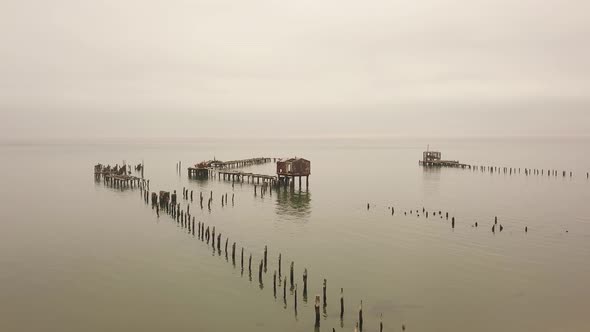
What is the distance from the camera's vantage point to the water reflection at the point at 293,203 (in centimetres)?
5475

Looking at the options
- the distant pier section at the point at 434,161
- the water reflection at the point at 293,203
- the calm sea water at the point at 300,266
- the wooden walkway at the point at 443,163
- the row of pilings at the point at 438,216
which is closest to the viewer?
the calm sea water at the point at 300,266

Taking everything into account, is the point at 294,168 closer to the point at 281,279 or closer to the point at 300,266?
the point at 300,266

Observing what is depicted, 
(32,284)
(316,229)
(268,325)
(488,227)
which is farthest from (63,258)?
(488,227)

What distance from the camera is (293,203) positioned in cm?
6259

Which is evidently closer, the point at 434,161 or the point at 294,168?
the point at 294,168

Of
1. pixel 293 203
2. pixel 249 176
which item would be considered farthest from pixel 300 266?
pixel 249 176

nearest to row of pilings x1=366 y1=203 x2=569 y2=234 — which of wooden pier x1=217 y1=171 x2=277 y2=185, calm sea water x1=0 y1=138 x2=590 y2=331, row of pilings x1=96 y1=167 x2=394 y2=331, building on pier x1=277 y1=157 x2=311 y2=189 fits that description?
calm sea water x1=0 y1=138 x2=590 y2=331

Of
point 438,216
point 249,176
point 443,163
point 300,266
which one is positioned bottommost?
point 300,266

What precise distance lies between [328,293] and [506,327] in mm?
9430

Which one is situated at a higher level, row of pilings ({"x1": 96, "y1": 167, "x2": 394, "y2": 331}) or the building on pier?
the building on pier

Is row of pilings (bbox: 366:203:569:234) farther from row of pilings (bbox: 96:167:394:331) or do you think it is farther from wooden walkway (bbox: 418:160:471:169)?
wooden walkway (bbox: 418:160:471:169)

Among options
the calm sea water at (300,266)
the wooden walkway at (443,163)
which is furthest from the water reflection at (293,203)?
the wooden walkway at (443,163)

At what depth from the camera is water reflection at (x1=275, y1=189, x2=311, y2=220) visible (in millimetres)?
54750

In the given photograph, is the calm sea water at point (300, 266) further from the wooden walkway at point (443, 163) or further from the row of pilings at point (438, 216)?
the wooden walkway at point (443, 163)
